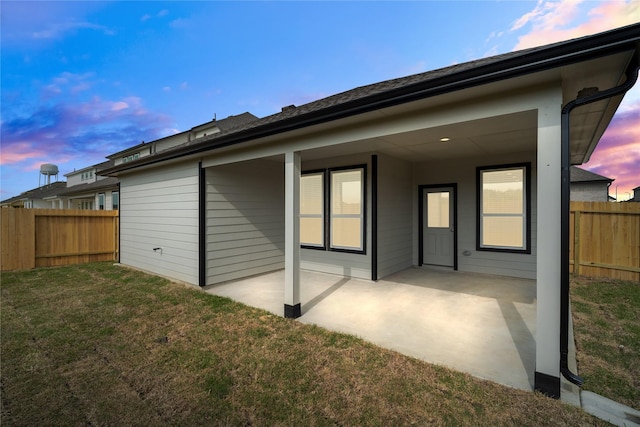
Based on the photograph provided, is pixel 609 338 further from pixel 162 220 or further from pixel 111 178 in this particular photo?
pixel 111 178

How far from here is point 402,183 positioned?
6.84m

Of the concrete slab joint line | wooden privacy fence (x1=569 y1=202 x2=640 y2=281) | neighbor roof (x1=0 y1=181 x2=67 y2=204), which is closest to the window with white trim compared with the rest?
wooden privacy fence (x1=569 y1=202 x2=640 y2=281)

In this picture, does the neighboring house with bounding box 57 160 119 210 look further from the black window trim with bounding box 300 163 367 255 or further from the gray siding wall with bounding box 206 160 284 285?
the black window trim with bounding box 300 163 367 255

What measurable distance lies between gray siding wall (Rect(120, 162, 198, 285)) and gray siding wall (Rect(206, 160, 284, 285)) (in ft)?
1.29

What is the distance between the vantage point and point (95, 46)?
29.1 feet

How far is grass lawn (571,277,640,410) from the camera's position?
2387 millimetres

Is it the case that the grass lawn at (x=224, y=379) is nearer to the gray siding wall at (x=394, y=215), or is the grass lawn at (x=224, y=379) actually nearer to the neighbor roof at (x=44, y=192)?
the gray siding wall at (x=394, y=215)

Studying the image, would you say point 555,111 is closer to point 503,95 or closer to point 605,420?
point 503,95

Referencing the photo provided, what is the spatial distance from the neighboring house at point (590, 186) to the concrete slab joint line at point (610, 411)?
1937 cm

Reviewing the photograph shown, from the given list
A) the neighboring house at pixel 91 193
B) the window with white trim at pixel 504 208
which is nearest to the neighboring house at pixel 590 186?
the window with white trim at pixel 504 208

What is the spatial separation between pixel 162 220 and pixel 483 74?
698 cm

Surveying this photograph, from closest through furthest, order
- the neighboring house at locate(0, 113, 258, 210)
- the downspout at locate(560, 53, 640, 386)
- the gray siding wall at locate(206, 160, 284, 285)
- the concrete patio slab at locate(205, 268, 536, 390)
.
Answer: the downspout at locate(560, 53, 640, 386) < the concrete patio slab at locate(205, 268, 536, 390) < the gray siding wall at locate(206, 160, 284, 285) < the neighboring house at locate(0, 113, 258, 210)

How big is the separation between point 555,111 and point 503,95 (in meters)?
0.44

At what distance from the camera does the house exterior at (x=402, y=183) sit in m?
2.28
